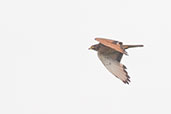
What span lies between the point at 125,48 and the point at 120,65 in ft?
2.52

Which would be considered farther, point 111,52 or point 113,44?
point 113,44

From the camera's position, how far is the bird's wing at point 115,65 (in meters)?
15.4

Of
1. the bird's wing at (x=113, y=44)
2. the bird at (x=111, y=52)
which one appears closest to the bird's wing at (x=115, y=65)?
the bird at (x=111, y=52)

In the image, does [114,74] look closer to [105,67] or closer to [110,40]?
[105,67]

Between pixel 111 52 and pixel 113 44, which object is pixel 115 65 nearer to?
pixel 111 52

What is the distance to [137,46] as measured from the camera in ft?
54.6

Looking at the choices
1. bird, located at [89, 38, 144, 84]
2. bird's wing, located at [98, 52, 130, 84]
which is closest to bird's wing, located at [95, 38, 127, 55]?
bird, located at [89, 38, 144, 84]

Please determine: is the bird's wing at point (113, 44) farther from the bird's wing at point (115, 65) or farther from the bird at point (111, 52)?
the bird's wing at point (115, 65)

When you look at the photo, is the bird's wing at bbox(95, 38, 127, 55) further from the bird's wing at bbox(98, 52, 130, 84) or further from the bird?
the bird's wing at bbox(98, 52, 130, 84)

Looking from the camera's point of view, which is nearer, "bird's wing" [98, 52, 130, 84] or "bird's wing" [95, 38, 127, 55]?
"bird's wing" [98, 52, 130, 84]

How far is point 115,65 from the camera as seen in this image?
15.9m

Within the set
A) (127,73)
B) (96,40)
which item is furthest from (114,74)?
(96,40)

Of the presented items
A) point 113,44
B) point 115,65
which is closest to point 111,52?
→ point 113,44

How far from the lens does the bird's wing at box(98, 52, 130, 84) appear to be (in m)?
15.4
